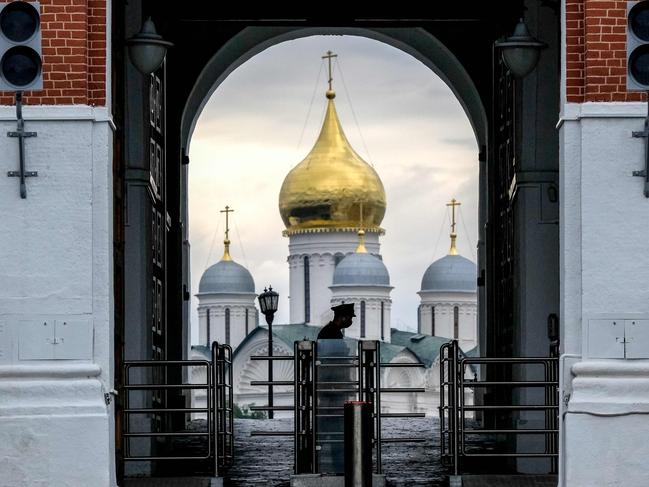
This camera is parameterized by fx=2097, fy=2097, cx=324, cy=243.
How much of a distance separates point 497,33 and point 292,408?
24.4 ft

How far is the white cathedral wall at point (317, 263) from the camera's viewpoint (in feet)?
423

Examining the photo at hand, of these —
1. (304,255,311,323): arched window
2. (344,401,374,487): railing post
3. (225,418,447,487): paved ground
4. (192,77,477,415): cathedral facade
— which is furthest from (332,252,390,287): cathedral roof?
(344,401,374,487): railing post

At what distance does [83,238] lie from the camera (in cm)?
1513

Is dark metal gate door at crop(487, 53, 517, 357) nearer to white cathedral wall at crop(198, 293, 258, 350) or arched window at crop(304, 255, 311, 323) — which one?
arched window at crop(304, 255, 311, 323)

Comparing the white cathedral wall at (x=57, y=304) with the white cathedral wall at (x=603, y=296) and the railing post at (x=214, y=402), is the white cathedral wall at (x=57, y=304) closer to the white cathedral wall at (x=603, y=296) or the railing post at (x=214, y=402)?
the railing post at (x=214, y=402)

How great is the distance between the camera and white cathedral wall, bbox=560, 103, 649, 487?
14.8 meters

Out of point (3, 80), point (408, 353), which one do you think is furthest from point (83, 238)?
point (408, 353)

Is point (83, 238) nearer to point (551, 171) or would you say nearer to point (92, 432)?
point (92, 432)

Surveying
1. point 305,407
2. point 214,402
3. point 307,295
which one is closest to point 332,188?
point 307,295

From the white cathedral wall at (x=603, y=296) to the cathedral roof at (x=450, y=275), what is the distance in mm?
117513

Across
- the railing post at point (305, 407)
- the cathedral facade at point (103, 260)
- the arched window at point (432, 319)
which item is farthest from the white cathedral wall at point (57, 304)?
the arched window at point (432, 319)

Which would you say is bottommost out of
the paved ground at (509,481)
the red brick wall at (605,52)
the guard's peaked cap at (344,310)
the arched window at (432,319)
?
the arched window at (432,319)

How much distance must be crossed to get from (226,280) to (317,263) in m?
8.62

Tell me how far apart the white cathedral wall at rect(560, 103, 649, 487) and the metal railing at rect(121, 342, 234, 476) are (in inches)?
121
